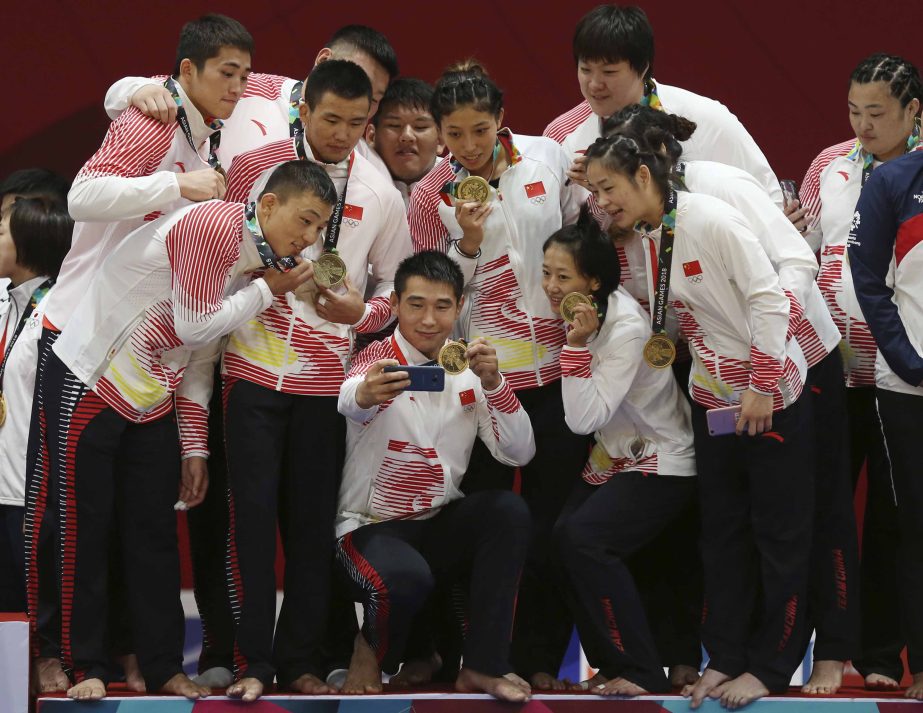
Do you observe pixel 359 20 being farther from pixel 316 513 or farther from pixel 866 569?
pixel 866 569

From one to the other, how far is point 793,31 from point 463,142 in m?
2.39

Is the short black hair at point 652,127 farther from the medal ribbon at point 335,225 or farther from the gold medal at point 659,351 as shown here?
the medal ribbon at point 335,225

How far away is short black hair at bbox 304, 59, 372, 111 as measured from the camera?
3.82m

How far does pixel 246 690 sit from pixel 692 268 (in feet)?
5.75

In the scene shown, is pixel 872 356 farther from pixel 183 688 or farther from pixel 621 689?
pixel 183 688

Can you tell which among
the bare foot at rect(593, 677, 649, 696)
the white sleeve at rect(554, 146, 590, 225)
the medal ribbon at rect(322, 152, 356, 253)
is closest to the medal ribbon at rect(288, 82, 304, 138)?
the medal ribbon at rect(322, 152, 356, 253)

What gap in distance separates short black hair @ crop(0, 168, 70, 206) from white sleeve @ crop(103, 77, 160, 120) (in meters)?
0.81

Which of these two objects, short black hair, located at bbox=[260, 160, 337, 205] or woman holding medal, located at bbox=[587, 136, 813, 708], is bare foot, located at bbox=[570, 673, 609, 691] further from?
short black hair, located at bbox=[260, 160, 337, 205]

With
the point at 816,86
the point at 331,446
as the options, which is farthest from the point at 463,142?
the point at 816,86

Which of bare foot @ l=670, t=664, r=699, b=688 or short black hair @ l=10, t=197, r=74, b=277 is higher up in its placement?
short black hair @ l=10, t=197, r=74, b=277

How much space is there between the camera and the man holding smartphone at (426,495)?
3.76 meters

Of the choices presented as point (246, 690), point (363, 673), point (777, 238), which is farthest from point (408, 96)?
point (246, 690)

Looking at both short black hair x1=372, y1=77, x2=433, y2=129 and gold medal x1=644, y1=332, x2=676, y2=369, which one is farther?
short black hair x1=372, y1=77, x2=433, y2=129

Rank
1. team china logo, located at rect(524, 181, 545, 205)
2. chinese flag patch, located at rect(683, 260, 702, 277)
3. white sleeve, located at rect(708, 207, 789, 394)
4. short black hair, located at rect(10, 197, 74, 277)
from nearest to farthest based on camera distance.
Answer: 1. white sleeve, located at rect(708, 207, 789, 394)
2. chinese flag patch, located at rect(683, 260, 702, 277)
3. team china logo, located at rect(524, 181, 545, 205)
4. short black hair, located at rect(10, 197, 74, 277)
